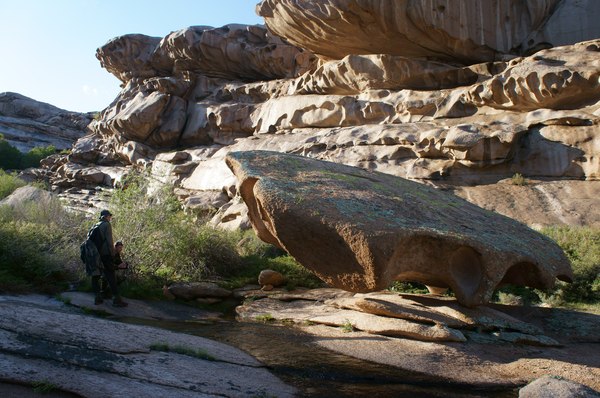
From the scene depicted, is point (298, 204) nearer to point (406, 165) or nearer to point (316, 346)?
point (316, 346)

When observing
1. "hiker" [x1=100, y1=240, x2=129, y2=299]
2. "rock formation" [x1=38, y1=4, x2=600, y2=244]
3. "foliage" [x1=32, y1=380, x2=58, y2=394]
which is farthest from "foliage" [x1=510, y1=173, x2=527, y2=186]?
"foliage" [x1=32, y1=380, x2=58, y2=394]

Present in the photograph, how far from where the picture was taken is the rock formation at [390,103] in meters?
14.6

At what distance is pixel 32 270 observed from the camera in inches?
364

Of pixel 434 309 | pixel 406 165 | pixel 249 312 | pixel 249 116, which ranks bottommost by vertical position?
pixel 249 312

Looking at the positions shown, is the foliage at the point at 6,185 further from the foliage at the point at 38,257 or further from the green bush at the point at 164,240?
the green bush at the point at 164,240

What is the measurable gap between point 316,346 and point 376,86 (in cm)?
1472

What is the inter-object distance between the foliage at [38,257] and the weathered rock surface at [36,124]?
31.2 metres

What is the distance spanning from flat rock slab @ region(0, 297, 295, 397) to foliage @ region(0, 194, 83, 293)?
150 inches

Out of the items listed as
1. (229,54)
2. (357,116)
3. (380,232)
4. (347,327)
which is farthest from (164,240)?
(229,54)

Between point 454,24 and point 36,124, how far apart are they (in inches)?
1398

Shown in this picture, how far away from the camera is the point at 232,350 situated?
590 cm

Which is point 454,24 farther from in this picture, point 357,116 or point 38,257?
point 38,257

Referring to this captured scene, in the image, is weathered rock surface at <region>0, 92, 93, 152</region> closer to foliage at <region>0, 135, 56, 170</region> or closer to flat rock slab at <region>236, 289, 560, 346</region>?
foliage at <region>0, 135, 56, 170</region>

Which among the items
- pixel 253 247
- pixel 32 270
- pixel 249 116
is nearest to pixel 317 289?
pixel 253 247
